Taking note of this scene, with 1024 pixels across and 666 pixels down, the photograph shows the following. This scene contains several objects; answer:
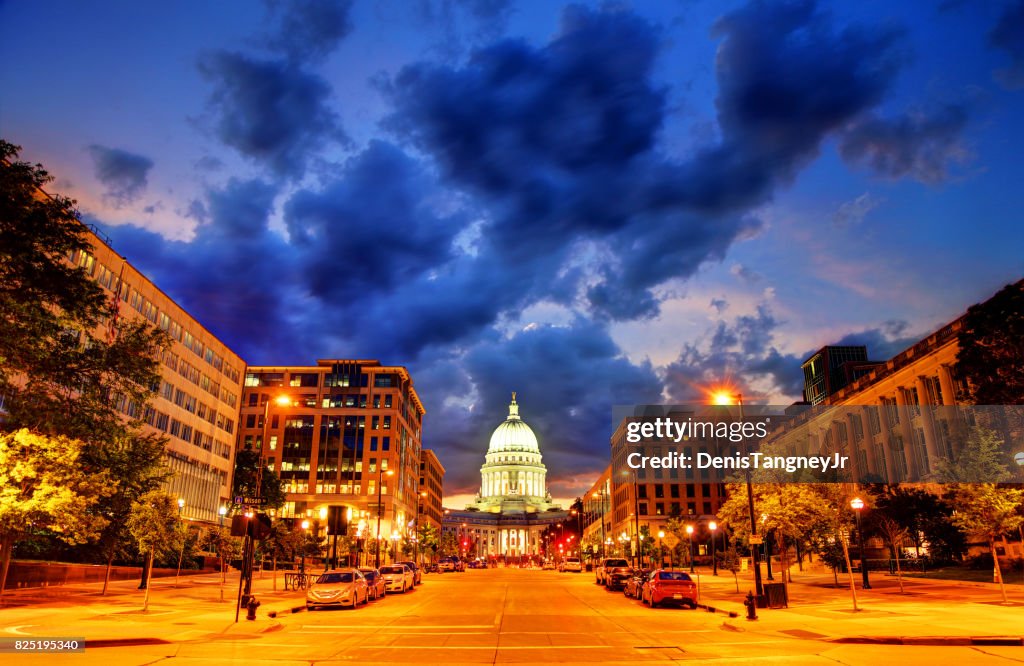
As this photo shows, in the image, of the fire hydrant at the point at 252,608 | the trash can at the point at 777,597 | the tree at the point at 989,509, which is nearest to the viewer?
the fire hydrant at the point at 252,608

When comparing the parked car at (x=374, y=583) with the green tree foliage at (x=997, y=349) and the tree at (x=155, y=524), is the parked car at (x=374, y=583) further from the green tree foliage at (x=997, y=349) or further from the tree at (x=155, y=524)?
the green tree foliage at (x=997, y=349)

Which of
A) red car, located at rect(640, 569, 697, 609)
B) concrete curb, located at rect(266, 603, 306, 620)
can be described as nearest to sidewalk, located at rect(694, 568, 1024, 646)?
red car, located at rect(640, 569, 697, 609)

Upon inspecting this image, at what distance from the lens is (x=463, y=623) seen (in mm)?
24547

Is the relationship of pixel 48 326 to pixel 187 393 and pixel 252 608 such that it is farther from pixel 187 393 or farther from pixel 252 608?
pixel 187 393

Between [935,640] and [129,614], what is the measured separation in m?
25.7

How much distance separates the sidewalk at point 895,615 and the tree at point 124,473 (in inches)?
1004

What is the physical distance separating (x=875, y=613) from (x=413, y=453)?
128347mm

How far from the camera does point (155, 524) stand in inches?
1182

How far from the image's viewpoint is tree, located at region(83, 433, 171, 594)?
30047 mm

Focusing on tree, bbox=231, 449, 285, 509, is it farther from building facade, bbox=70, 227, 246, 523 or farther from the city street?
the city street

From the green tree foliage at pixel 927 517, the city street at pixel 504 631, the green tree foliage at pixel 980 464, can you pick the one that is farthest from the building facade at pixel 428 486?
the green tree foliage at pixel 980 464

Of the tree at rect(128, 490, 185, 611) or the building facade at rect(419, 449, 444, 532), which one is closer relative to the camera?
the tree at rect(128, 490, 185, 611)

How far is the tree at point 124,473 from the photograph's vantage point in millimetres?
30047

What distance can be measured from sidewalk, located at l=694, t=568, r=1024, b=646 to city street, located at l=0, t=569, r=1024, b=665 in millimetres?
77
